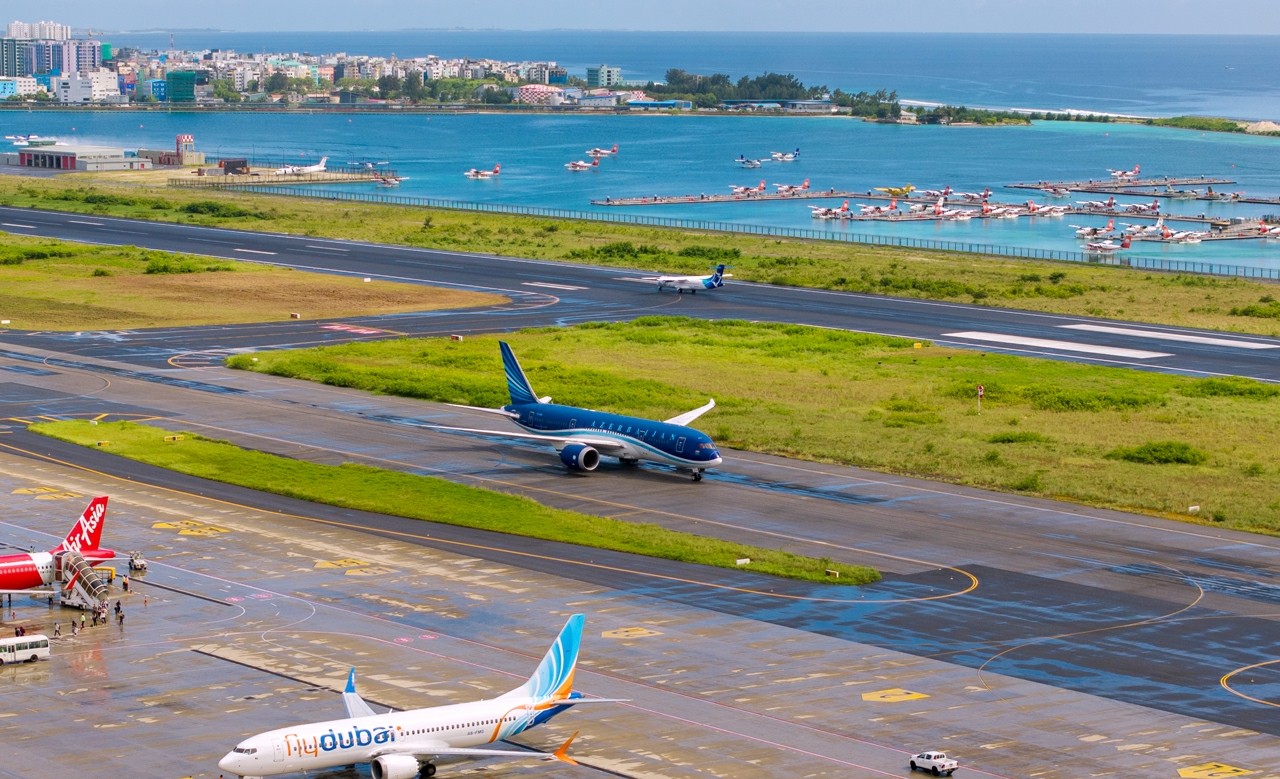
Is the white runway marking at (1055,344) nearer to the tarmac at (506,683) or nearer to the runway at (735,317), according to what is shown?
the runway at (735,317)

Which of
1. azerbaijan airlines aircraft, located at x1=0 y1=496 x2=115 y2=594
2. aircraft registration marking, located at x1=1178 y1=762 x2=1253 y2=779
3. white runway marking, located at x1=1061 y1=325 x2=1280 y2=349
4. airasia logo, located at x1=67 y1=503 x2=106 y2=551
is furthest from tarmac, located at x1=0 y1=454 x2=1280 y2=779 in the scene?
white runway marking, located at x1=1061 y1=325 x2=1280 y2=349

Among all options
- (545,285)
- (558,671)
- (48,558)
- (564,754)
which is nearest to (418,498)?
(48,558)

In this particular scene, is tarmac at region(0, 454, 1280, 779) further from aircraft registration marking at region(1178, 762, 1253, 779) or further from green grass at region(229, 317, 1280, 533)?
green grass at region(229, 317, 1280, 533)

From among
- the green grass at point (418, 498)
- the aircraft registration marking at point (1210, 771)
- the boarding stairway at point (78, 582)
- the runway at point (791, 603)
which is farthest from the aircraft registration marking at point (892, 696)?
the boarding stairway at point (78, 582)

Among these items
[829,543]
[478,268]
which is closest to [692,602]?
[829,543]

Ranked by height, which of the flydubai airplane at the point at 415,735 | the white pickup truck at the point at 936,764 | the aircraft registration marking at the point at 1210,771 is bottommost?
the aircraft registration marking at the point at 1210,771

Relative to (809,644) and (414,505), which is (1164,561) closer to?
(809,644)
